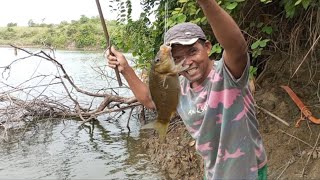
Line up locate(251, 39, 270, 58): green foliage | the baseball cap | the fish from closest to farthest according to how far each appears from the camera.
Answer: the fish
the baseball cap
locate(251, 39, 270, 58): green foliage

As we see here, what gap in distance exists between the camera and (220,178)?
2562 millimetres

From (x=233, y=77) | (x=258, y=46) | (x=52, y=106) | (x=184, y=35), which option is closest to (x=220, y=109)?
(x=233, y=77)

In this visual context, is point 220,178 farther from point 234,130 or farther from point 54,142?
point 54,142

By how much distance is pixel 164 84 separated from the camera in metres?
2.44

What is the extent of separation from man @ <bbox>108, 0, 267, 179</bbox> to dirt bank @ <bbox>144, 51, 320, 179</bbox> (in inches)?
113

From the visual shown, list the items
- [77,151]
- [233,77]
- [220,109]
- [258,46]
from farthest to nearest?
[77,151] → [258,46] → [220,109] → [233,77]

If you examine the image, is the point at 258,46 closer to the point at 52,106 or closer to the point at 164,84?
the point at 164,84

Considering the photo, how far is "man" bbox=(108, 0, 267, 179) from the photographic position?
242 centimetres

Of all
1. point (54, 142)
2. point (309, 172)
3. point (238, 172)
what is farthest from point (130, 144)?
point (238, 172)

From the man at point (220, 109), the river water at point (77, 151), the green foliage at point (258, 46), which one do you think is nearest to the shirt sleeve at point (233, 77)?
the man at point (220, 109)

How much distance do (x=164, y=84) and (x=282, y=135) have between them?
3.92 meters

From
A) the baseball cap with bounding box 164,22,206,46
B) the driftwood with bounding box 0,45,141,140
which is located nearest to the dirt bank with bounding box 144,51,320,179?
the baseball cap with bounding box 164,22,206,46

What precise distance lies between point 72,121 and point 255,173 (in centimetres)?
984

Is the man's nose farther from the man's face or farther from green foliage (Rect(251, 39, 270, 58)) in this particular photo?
green foliage (Rect(251, 39, 270, 58))
